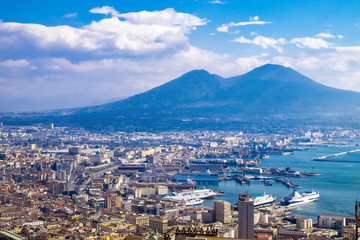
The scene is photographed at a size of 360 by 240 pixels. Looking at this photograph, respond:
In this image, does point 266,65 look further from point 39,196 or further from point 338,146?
point 39,196

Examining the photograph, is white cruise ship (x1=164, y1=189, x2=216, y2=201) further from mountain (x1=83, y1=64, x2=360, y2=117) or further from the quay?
mountain (x1=83, y1=64, x2=360, y2=117)

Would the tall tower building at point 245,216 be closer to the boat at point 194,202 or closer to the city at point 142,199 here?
the city at point 142,199

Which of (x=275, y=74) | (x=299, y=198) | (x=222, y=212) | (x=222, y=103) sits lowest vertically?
(x=299, y=198)

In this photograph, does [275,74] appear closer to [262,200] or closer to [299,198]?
[299,198]

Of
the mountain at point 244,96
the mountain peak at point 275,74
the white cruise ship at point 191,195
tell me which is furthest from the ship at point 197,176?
the mountain peak at point 275,74

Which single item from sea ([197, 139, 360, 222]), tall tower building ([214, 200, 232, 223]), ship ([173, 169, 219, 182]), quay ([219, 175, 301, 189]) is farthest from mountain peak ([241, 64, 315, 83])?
tall tower building ([214, 200, 232, 223])

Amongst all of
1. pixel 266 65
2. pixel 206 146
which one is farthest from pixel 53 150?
pixel 266 65

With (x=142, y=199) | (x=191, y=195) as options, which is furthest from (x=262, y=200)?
(x=142, y=199)
